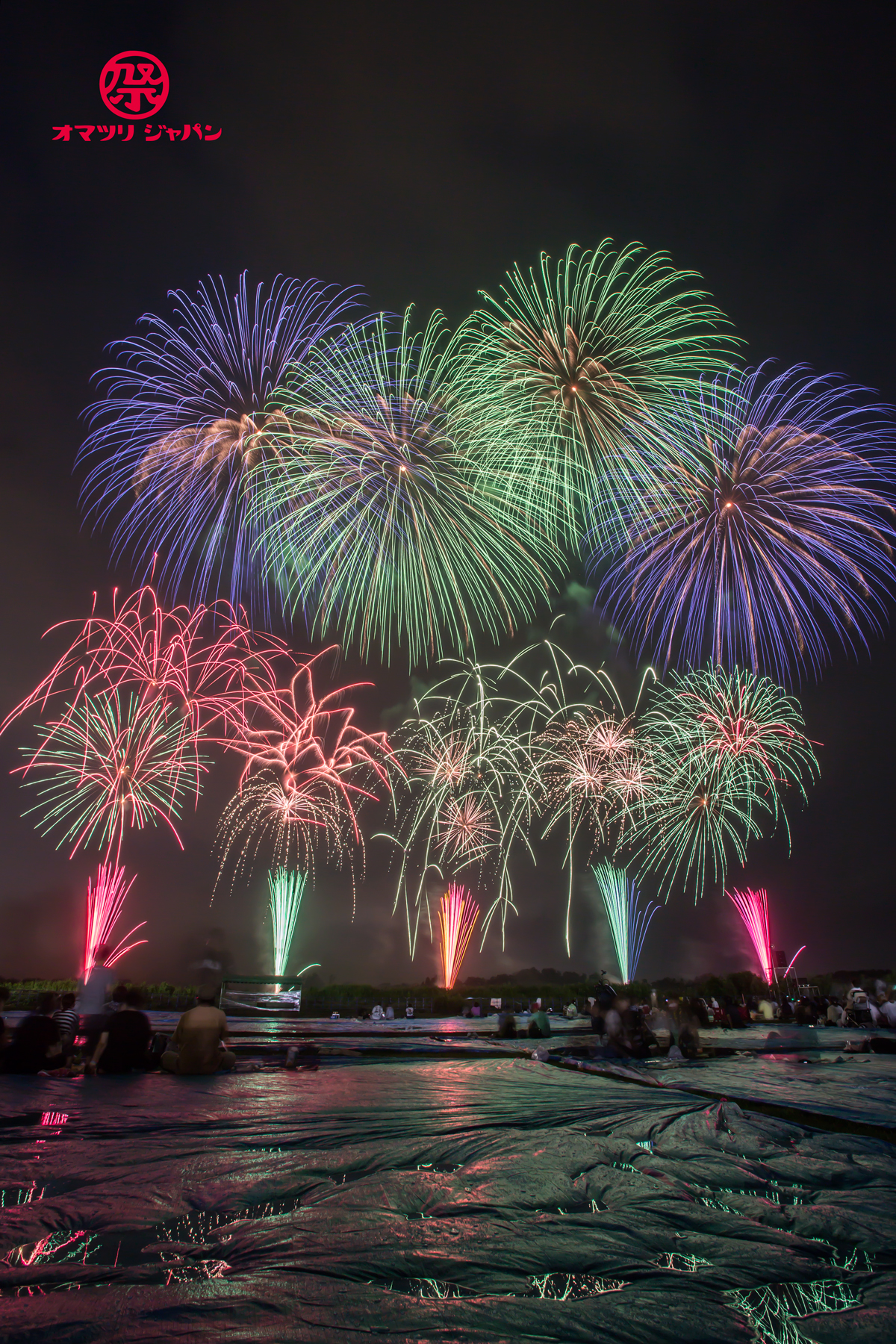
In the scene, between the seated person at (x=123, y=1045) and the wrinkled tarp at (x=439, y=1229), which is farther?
the seated person at (x=123, y=1045)

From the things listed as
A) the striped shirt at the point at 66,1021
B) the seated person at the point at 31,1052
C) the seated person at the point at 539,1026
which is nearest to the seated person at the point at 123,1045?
the seated person at the point at 31,1052

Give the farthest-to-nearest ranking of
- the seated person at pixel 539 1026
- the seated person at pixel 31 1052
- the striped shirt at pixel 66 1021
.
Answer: the seated person at pixel 539 1026, the striped shirt at pixel 66 1021, the seated person at pixel 31 1052

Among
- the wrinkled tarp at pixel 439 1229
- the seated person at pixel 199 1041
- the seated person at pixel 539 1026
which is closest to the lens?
the wrinkled tarp at pixel 439 1229

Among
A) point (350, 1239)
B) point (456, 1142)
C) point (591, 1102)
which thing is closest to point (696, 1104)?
point (591, 1102)

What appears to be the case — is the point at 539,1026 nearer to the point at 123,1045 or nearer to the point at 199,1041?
the point at 199,1041

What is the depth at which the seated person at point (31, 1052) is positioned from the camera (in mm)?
12000

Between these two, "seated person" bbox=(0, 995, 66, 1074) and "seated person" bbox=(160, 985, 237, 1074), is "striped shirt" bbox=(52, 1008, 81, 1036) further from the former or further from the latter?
"seated person" bbox=(160, 985, 237, 1074)

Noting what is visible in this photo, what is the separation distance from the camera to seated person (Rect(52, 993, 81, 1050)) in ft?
42.7

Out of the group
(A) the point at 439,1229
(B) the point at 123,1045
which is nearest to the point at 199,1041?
(B) the point at 123,1045

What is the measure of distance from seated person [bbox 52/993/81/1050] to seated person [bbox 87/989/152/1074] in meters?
0.73

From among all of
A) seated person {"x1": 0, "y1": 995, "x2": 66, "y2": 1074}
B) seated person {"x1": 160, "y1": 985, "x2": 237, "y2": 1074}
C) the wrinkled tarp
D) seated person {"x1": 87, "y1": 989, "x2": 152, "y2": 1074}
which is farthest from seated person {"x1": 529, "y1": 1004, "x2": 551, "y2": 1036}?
the wrinkled tarp

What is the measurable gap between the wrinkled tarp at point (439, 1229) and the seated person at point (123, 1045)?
4.94 m

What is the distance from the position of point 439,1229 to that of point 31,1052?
11407 millimetres

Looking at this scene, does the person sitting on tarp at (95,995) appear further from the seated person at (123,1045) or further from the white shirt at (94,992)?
the seated person at (123,1045)
